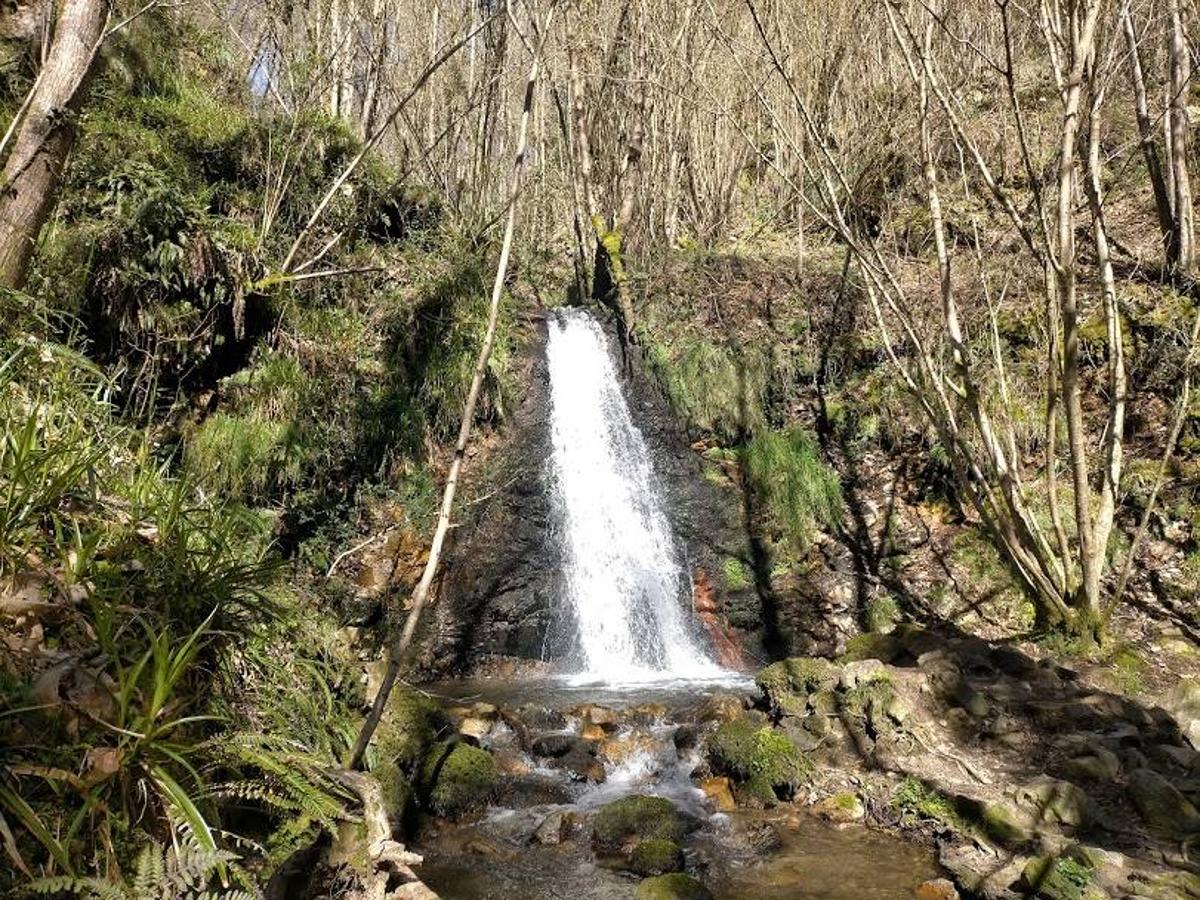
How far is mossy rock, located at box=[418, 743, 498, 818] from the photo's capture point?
15.3 feet

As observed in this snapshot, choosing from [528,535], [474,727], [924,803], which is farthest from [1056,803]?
[528,535]

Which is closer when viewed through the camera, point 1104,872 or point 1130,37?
point 1104,872

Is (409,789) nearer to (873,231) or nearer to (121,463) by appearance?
(121,463)

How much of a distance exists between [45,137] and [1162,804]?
258 inches

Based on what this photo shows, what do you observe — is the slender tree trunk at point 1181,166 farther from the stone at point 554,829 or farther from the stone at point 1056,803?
the stone at point 554,829

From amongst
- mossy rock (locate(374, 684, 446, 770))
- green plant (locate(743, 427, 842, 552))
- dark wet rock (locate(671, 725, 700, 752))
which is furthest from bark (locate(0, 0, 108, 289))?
green plant (locate(743, 427, 842, 552))

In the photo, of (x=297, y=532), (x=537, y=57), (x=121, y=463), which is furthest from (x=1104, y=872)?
(x=297, y=532)

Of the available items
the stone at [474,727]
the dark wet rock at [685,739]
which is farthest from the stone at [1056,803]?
the stone at [474,727]

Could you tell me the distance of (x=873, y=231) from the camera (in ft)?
44.1

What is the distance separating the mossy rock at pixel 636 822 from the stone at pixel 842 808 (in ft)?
2.75

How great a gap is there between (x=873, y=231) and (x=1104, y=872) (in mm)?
11632

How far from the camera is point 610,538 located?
922 centimetres

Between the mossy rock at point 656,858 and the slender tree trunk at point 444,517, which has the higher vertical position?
the slender tree trunk at point 444,517

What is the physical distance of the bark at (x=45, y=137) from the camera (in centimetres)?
377
